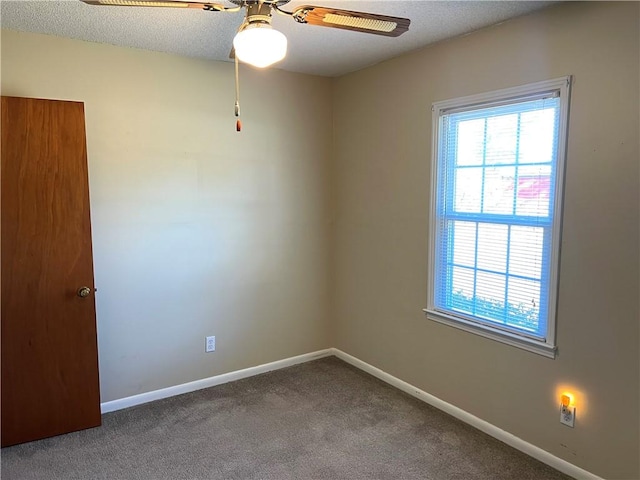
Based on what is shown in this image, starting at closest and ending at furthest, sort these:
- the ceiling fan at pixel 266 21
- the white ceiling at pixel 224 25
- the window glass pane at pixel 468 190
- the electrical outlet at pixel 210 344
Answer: the ceiling fan at pixel 266 21, the white ceiling at pixel 224 25, the window glass pane at pixel 468 190, the electrical outlet at pixel 210 344

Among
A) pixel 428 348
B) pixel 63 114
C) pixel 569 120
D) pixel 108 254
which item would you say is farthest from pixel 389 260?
pixel 63 114

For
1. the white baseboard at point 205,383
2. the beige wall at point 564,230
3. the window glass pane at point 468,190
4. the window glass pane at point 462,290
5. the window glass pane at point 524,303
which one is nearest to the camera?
the beige wall at point 564,230

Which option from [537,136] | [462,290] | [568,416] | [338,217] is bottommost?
[568,416]

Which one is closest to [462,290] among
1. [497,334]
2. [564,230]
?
[497,334]

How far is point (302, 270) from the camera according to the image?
151 inches

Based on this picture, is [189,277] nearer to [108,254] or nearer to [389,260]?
[108,254]

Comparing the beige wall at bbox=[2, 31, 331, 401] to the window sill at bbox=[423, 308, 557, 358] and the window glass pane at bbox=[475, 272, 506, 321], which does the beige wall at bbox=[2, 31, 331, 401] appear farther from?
the window glass pane at bbox=[475, 272, 506, 321]

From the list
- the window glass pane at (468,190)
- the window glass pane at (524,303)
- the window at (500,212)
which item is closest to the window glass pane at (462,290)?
the window at (500,212)

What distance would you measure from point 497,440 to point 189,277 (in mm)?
2233

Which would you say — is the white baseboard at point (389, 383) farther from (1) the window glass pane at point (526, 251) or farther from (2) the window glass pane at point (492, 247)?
(1) the window glass pane at point (526, 251)

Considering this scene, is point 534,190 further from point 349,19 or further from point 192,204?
point 192,204

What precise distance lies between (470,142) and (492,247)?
0.64 m

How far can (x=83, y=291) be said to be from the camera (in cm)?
271

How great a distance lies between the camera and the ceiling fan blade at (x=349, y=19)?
5.72ft
